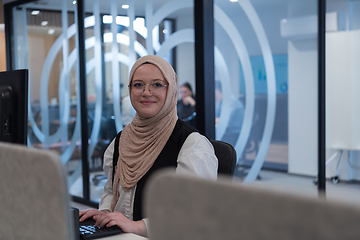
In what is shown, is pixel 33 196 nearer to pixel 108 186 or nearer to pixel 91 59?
pixel 108 186

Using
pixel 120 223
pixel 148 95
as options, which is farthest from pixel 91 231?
pixel 148 95

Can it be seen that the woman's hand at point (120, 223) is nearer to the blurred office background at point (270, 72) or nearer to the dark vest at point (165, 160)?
the dark vest at point (165, 160)

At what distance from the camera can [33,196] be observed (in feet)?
1.90

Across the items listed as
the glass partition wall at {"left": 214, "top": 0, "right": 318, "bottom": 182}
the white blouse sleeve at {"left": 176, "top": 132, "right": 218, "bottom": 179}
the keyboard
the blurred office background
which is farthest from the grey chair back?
the glass partition wall at {"left": 214, "top": 0, "right": 318, "bottom": 182}

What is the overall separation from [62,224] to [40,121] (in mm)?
4512

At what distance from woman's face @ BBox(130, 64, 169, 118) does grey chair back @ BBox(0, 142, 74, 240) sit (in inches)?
39.3

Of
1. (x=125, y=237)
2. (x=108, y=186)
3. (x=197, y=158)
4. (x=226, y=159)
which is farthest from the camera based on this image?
(x=108, y=186)

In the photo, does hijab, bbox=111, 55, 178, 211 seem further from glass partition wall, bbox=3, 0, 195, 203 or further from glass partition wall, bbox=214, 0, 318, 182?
glass partition wall, bbox=3, 0, 195, 203

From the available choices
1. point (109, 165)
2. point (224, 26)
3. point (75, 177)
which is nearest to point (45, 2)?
point (75, 177)

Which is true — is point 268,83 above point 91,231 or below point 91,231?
above

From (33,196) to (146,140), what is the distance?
107 cm

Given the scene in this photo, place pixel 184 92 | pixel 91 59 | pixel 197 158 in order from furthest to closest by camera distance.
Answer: pixel 91 59 < pixel 184 92 < pixel 197 158

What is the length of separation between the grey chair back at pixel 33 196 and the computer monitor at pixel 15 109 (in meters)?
0.71

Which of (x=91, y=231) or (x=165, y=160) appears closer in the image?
(x=91, y=231)
